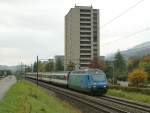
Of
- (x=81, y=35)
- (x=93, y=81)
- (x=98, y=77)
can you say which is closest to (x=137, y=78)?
(x=98, y=77)

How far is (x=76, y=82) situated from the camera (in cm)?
5394

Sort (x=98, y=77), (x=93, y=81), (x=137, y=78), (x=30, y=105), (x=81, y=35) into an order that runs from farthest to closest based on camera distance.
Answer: (x=81, y=35), (x=137, y=78), (x=98, y=77), (x=93, y=81), (x=30, y=105)

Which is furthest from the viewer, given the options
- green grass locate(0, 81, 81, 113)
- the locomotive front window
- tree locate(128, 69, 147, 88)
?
tree locate(128, 69, 147, 88)

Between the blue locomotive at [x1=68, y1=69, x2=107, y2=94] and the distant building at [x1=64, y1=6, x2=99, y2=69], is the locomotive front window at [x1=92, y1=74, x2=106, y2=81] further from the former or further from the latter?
the distant building at [x1=64, y1=6, x2=99, y2=69]

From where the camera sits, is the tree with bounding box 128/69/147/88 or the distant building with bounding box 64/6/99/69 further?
the distant building with bounding box 64/6/99/69

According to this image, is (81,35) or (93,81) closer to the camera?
(93,81)

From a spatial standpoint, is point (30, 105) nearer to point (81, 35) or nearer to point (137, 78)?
point (137, 78)

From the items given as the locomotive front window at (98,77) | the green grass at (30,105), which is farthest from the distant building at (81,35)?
the green grass at (30,105)

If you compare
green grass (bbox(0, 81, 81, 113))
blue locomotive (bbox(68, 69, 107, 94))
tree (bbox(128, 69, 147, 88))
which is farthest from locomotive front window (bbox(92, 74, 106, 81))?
tree (bbox(128, 69, 147, 88))

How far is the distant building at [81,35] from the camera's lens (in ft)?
502

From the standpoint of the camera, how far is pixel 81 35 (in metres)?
159

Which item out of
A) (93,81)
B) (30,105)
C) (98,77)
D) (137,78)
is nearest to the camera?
(30,105)

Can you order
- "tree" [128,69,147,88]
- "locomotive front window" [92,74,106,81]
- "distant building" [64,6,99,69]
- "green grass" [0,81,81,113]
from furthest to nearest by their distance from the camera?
"distant building" [64,6,99,69] → "tree" [128,69,147,88] → "locomotive front window" [92,74,106,81] → "green grass" [0,81,81,113]

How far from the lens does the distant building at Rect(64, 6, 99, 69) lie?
153 m
